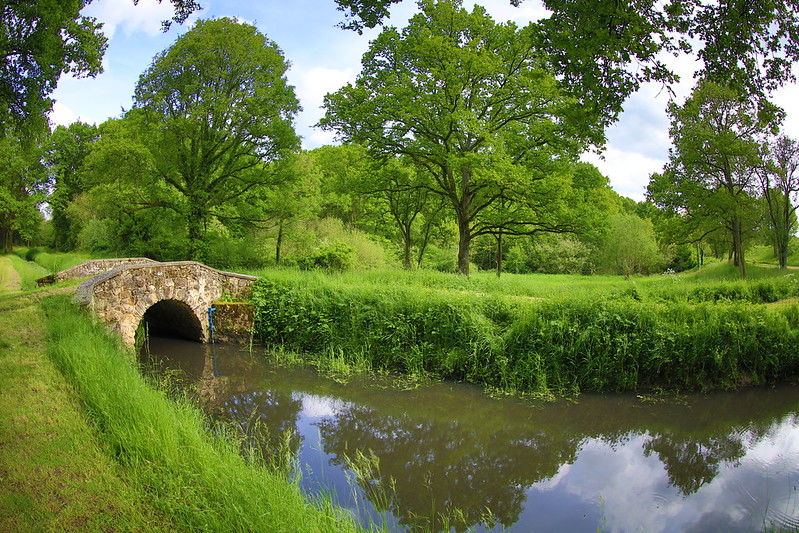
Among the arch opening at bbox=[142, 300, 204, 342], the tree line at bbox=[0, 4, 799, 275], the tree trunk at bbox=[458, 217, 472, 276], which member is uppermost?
the tree line at bbox=[0, 4, 799, 275]

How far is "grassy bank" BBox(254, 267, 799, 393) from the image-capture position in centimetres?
1005

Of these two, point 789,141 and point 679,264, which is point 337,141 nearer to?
point 789,141

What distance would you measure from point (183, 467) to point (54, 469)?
1.06 meters

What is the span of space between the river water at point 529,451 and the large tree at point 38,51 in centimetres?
816

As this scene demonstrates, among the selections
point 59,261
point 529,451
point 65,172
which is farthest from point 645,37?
point 65,172

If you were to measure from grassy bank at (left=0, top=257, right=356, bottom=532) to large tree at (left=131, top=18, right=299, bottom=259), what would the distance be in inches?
582

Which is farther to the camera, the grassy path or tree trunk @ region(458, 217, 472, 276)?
tree trunk @ region(458, 217, 472, 276)

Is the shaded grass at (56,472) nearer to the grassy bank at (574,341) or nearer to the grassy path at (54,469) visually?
the grassy path at (54,469)

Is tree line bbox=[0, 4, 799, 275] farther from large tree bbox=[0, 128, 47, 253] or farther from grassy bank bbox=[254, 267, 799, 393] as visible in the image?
large tree bbox=[0, 128, 47, 253]

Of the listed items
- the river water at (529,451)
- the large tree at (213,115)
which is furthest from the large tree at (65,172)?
the river water at (529,451)

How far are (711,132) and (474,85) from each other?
12.1 m

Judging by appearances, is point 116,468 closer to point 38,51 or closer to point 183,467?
point 183,467

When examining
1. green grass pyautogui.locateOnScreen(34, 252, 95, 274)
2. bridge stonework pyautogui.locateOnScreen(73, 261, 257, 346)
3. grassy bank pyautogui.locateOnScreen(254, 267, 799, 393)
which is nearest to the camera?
grassy bank pyautogui.locateOnScreen(254, 267, 799, 393)

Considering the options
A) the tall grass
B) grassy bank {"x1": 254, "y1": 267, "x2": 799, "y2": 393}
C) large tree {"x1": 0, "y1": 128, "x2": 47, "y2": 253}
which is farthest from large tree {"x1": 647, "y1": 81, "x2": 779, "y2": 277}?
large tree {"x1": 0, "y1": 128, "x2": 47, "y2": 253}
